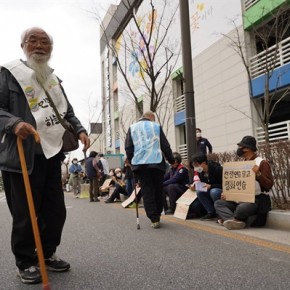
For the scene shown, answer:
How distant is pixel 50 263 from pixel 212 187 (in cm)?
345

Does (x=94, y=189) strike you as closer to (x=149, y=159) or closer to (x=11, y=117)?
(x=149, y=159)

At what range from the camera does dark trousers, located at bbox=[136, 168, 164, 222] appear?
555 cm

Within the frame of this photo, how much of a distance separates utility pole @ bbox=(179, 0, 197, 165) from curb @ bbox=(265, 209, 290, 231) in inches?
102

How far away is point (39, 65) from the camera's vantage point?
298 cm

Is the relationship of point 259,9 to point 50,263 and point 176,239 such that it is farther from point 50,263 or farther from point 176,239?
point 50,263

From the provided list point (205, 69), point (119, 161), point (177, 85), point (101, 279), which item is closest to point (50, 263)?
point (101, 279)

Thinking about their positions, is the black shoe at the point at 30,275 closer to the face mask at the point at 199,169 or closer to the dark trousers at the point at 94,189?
the face mask at the point at 199,169

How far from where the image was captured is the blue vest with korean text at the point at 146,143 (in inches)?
221

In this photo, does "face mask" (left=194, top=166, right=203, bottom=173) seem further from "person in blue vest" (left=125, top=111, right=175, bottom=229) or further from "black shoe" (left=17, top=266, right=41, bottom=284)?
"black shoe" (left=17, top=266, right=41, bottom=284)

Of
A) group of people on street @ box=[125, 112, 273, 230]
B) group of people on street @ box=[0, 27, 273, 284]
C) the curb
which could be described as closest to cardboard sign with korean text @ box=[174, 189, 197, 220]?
group of people on street @ box=[125, 112, 273, 230]

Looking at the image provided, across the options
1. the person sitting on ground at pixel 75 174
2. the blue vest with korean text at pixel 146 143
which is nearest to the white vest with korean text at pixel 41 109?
the blue vest with korean text at pixel 146 143

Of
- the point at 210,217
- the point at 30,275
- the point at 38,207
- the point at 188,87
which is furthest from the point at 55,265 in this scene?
the point at 188,87

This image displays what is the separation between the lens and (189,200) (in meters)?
6.45

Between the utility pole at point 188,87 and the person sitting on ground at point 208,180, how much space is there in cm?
155
